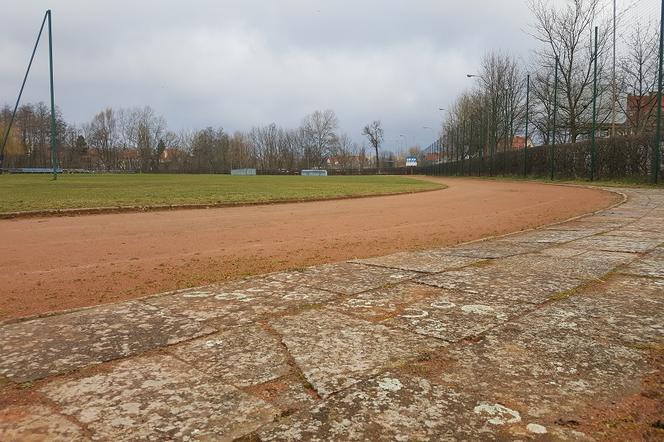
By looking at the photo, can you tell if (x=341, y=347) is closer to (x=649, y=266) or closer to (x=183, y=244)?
(x=649, y=266)

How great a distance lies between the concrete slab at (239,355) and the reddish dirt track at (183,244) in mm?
1758

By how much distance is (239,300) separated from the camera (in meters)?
3.25

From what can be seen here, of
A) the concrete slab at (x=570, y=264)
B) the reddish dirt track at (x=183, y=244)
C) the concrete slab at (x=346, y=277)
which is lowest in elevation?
the reddish dirt track at (x=183, y=244)

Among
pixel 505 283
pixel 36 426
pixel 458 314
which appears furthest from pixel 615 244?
pixel 36 426

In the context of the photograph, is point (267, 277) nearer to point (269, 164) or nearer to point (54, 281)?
point (54, 281)

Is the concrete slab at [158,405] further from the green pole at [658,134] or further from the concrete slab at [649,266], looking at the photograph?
the green pole at [658,134]

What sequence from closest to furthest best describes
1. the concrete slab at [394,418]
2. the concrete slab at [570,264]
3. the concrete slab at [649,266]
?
the concrete slab at [394,418] < the concrete slab at [649,266] < the concrete slab at [570,264]

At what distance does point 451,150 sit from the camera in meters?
64.4

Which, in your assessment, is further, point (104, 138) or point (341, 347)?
point (104, 138)

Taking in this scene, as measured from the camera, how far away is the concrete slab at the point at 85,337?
2.20 m

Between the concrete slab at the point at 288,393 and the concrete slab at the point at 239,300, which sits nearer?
the concrete slab at the point at 288,393

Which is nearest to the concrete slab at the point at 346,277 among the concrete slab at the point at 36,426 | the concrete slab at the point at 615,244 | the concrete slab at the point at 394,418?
the concrete slab at the point at 394,418

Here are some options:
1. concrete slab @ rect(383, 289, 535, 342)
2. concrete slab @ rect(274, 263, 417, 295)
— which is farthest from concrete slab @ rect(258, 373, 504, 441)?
concrete slab @ rect(274, 263, 417, 295)

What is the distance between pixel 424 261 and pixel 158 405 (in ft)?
11.0
